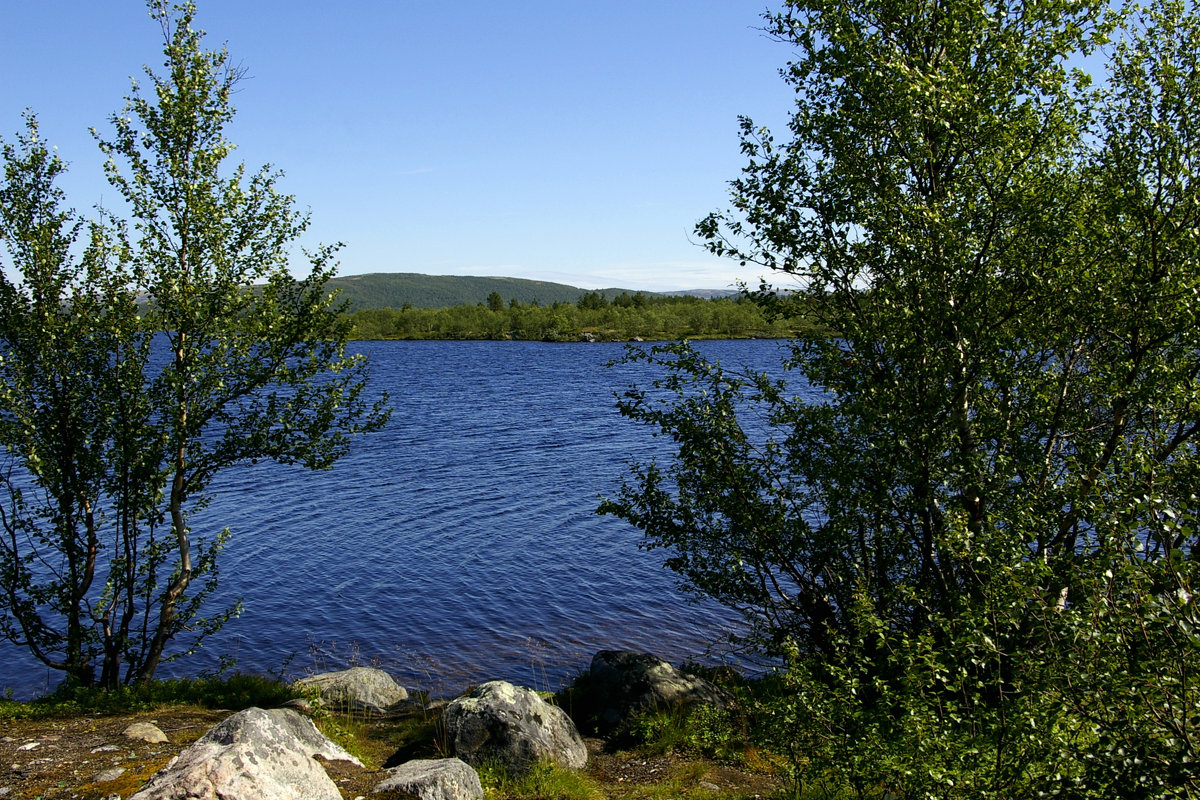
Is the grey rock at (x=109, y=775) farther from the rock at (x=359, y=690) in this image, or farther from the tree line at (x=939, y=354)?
the tree line at (x=939, y=354)

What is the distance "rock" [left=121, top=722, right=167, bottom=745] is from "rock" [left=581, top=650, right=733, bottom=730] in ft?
24.6

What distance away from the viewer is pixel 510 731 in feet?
44.0

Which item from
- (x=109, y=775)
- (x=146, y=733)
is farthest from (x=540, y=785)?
(x=146, y=733)

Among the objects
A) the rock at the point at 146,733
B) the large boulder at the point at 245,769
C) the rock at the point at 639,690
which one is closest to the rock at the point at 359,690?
the rock at the point at 146,733

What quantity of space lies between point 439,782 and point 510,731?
2434 mm

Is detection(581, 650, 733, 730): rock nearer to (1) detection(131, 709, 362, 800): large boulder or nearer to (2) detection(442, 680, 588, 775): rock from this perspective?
(2) detection(442, 680, 588, 775): rock

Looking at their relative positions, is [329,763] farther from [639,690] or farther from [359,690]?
[639,690]

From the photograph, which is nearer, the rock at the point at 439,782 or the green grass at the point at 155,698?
the rock at the point at 439,782

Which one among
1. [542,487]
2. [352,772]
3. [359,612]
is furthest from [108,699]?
[542,487]

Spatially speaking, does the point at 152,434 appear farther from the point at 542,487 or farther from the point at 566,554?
the point at 542,487

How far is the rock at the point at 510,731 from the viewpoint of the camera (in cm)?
1323

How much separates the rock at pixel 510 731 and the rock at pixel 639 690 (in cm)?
176

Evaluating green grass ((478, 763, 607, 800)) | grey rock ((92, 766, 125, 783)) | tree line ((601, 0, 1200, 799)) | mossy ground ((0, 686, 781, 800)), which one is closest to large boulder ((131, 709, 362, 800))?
mossy ground ((0, 686, 781, 800))

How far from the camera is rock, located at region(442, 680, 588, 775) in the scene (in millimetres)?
13234
